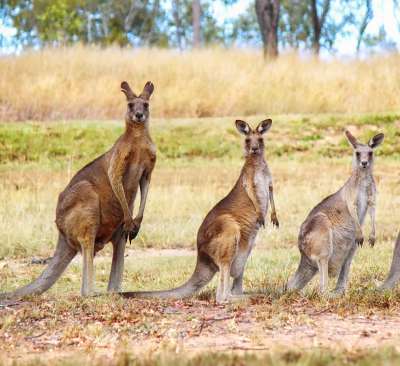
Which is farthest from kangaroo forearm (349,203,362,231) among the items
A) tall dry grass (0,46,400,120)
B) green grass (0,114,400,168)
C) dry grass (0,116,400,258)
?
tall dry grass (0,46,400,120)

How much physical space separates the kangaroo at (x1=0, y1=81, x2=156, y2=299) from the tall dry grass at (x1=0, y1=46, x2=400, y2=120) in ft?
41.3

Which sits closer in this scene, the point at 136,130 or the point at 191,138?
the point at 136,130

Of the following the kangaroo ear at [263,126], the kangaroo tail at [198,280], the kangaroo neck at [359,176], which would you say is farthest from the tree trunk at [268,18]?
the kangaroo tail at [198,280]

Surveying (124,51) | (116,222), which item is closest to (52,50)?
(124,51)

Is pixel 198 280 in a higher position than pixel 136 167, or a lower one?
lower

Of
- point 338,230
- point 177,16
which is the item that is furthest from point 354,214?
point 177,16

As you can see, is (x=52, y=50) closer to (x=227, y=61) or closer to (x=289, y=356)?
(x=227, y=61)

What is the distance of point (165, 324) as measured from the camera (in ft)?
19.4

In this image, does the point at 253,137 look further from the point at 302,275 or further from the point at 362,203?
the point at 302,275

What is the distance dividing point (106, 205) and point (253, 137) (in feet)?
3.84

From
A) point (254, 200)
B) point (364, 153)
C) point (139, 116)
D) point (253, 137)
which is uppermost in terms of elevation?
point (139, 116)

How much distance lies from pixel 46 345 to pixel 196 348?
86 cm

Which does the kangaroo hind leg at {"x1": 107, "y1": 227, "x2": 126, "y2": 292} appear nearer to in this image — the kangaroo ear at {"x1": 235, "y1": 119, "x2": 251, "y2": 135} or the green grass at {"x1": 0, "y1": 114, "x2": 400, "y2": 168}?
the kangaroo ear at {"x1": 235, "y1": 119, "x2": 251, "y2": 135}

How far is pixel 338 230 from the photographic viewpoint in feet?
23.6
